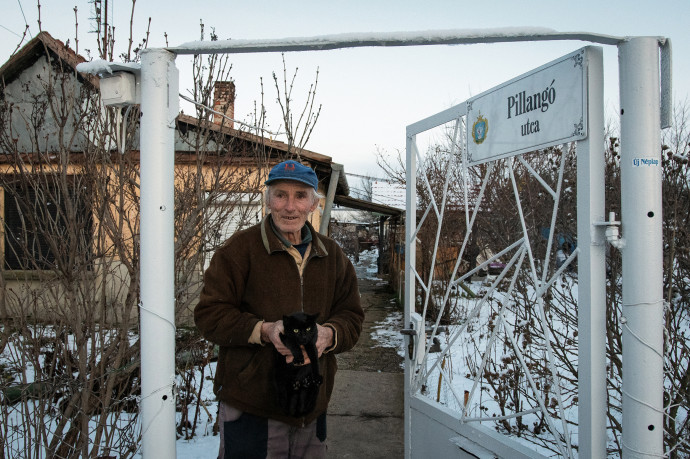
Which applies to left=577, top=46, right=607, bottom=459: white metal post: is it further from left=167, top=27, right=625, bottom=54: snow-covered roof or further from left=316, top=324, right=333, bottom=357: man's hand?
left=316, top=324, right=333, bottom=357: man's hand

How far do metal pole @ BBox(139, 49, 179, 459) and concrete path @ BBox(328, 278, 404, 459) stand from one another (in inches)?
103

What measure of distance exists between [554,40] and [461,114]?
1.08 meters

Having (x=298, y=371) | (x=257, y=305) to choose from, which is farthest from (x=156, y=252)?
(x=298, y=371)

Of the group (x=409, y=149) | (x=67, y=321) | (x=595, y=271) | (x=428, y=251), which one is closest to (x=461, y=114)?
(x=409, y=149)

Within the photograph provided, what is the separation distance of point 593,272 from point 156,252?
1651 mm

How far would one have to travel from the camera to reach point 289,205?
2.18 metres

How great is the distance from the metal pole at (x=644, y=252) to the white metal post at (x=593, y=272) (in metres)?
0.21

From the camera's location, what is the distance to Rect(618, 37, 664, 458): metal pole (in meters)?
1.62

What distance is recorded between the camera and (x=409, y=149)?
3312mm

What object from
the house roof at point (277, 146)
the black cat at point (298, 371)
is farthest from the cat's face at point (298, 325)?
the house roof at point (277, 146)

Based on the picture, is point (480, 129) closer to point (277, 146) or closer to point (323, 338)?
point (323, 338)

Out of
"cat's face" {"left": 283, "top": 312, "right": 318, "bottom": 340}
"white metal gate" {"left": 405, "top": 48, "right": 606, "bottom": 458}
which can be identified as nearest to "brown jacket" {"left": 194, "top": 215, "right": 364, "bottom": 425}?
"cat's face" {"left": 283, "top": 312, "right": 318, "bottom": 340}

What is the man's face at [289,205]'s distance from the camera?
7.16 feet

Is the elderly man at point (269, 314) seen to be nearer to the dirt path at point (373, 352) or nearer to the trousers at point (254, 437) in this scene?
the trousers at point (254, 437)
